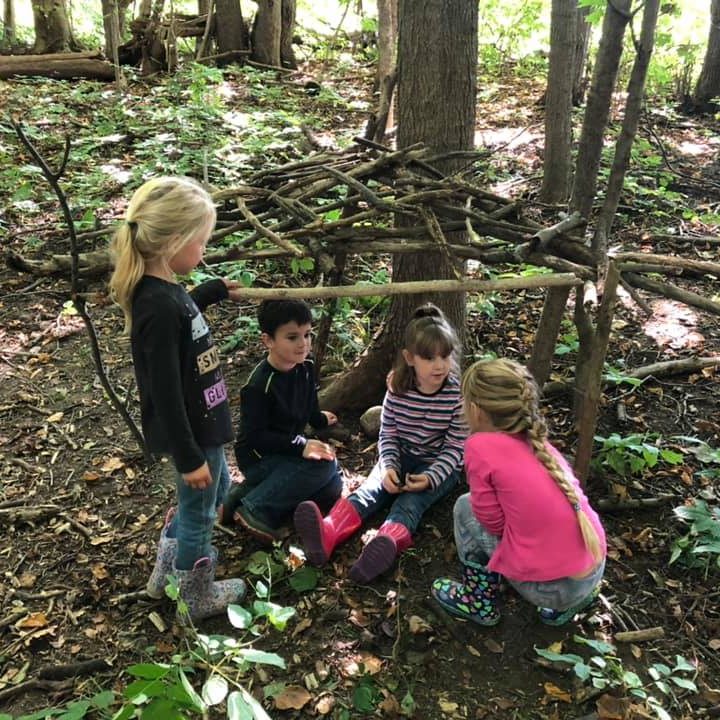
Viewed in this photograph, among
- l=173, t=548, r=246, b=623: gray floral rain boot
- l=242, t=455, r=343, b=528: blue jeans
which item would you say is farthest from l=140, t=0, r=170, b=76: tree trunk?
l=173, t=548, r=246, b=623: gray floral rain boot

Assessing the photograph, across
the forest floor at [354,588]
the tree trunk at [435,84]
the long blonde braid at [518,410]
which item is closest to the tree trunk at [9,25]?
the forest floor at [354,588]

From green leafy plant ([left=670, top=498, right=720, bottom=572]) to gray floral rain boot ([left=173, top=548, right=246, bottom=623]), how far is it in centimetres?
187

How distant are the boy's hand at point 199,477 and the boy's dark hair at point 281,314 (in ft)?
2.54

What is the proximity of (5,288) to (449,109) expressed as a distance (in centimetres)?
392

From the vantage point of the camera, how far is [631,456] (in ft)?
10.3

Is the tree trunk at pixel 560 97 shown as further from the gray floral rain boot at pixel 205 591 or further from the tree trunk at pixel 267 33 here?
the tree trunk at pixel 267 33

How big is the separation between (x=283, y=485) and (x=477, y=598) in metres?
1.02

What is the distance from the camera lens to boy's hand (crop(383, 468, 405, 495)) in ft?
9.82

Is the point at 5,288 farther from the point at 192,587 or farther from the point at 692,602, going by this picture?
the point at 692,602

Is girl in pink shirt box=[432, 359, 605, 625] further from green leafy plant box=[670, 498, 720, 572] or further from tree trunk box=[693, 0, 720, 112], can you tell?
tree trunk box=[693, 0, 720, 112]

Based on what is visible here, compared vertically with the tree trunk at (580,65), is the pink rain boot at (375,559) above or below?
below

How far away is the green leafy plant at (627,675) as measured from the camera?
2.07 meters

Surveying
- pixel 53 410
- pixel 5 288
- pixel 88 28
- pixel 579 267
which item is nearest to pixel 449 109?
pixel 579 267

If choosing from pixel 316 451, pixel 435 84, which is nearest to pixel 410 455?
pixel 316 451
